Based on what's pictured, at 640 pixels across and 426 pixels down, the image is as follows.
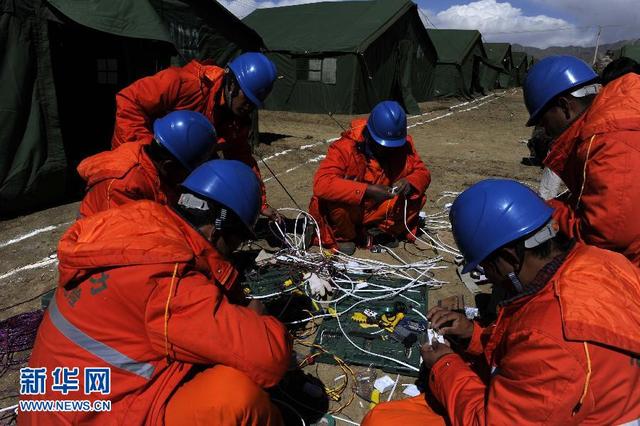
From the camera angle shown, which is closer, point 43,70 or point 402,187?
point 402,187

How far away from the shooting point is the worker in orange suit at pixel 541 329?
1.55 metres

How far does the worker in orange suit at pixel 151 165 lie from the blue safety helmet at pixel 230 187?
1021 millimetres

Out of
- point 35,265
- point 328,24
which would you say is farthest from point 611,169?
point 328,24

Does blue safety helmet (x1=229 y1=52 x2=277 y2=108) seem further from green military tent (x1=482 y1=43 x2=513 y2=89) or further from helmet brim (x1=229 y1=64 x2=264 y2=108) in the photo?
green military tent (x1=482 y1=43 x2=513 y2=89)

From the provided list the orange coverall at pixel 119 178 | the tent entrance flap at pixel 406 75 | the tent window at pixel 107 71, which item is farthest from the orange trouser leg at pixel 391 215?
the tent entrance flap at pixel 406 75

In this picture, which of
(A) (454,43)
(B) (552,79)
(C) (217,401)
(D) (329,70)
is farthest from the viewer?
(A) (454,43)

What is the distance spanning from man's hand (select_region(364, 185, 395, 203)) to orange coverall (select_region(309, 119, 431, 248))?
3.6 inches

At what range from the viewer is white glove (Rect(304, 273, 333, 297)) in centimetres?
402

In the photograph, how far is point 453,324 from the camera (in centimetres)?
249

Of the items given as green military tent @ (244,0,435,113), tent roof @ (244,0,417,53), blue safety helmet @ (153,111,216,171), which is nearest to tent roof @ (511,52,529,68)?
green military tent @ (244,0,435,113)

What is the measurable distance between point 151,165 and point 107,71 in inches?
308

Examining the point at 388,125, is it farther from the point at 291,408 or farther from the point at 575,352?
the point at 575,352

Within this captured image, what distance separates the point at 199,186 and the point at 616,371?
6.25 feet

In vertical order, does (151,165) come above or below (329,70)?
above
